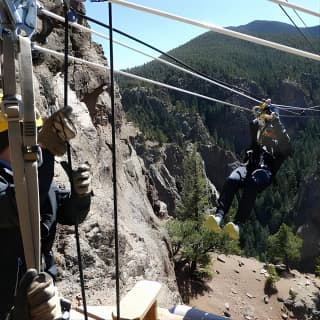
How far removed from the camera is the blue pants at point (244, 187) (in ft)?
19.2

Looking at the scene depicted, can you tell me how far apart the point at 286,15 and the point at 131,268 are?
665cm

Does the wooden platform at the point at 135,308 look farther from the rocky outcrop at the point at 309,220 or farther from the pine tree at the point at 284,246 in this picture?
the rocky outcrop at the point at 309,220

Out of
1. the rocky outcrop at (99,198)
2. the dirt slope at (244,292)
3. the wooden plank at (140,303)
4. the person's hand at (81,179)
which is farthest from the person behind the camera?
the dirt slope at (244,292)

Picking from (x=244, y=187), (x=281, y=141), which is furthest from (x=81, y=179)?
(x=244, y=187)

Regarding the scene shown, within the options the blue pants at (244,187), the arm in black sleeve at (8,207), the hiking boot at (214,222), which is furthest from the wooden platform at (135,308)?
the blue pants at (244,187)

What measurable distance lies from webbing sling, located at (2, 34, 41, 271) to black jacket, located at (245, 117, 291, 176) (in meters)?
4.29

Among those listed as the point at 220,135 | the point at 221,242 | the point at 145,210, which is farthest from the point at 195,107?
the point at 145,210

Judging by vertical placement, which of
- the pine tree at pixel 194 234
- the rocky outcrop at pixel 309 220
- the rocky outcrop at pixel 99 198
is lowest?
the rocky outcrop at pixel 309 220

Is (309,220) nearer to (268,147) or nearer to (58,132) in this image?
(268,147)

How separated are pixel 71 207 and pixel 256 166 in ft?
13.5

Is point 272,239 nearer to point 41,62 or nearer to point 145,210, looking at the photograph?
point 145,210

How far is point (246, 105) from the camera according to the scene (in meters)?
72.8

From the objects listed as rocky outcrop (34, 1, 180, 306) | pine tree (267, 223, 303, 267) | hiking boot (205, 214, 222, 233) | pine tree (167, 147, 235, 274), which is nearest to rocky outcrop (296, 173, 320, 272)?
pine tree (267, 223, 303, 267)

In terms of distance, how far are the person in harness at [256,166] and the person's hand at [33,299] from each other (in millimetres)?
4323
